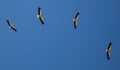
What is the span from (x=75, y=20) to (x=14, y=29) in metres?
1.43

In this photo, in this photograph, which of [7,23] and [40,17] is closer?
[40,17]

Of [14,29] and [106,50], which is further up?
[14,29]

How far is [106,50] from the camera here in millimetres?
7379

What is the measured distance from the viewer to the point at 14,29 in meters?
7.56

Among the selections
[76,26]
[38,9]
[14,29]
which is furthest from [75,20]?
[14,29]

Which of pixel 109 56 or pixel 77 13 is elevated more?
pixel 77 13

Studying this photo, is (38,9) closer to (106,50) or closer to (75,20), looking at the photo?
(75,20)

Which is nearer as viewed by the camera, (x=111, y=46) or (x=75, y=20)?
(x=75, y=20)

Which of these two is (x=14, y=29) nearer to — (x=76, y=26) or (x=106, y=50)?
(x=76, y=26)

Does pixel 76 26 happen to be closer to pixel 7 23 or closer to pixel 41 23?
pixel 41 23

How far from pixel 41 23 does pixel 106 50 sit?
1.58m

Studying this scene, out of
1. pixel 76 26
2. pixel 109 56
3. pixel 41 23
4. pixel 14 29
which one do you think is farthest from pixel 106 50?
pixel 14 29

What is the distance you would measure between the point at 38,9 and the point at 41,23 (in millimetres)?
462

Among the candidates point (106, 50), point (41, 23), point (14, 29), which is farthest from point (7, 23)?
point (106, 50)
